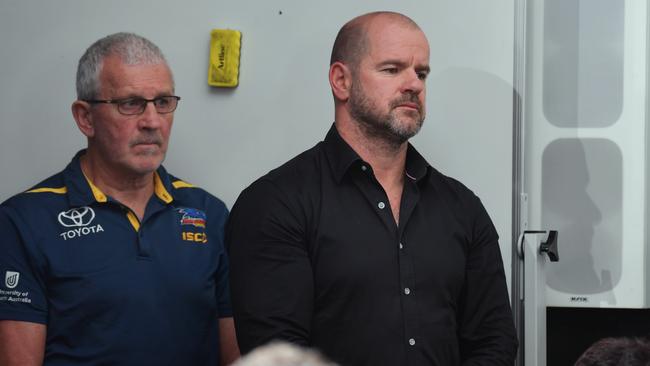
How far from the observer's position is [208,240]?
8.08 feet

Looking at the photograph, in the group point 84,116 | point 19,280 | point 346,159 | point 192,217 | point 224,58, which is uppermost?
point 224,58

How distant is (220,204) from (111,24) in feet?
1.96

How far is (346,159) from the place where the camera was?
2.25m

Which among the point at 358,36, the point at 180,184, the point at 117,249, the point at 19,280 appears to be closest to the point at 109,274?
the point at 117,249

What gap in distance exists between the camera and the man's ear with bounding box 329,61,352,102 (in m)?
2.31

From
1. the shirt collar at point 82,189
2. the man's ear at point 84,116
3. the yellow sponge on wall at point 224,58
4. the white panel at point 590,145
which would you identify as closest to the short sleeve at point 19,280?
the shirt collar at point 82,189

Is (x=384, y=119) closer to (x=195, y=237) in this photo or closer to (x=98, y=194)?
(x=195, y=237)

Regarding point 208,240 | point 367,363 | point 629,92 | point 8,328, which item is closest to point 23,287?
point 8,328

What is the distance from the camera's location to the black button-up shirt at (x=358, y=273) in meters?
2.13

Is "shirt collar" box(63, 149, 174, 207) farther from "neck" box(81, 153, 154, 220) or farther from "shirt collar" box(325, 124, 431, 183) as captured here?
"shirt collar" box(325, 124, 431, 183)

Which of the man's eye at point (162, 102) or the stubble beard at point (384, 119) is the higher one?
the man's eye at point (162, 102)

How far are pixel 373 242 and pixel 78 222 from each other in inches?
27.4

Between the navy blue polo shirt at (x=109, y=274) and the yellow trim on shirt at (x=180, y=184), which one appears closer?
the navy blue polo shirt at (x=109, y=274)

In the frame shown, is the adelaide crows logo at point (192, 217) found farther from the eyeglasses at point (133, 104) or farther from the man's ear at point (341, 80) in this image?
the man's ear at point (341, 80)
